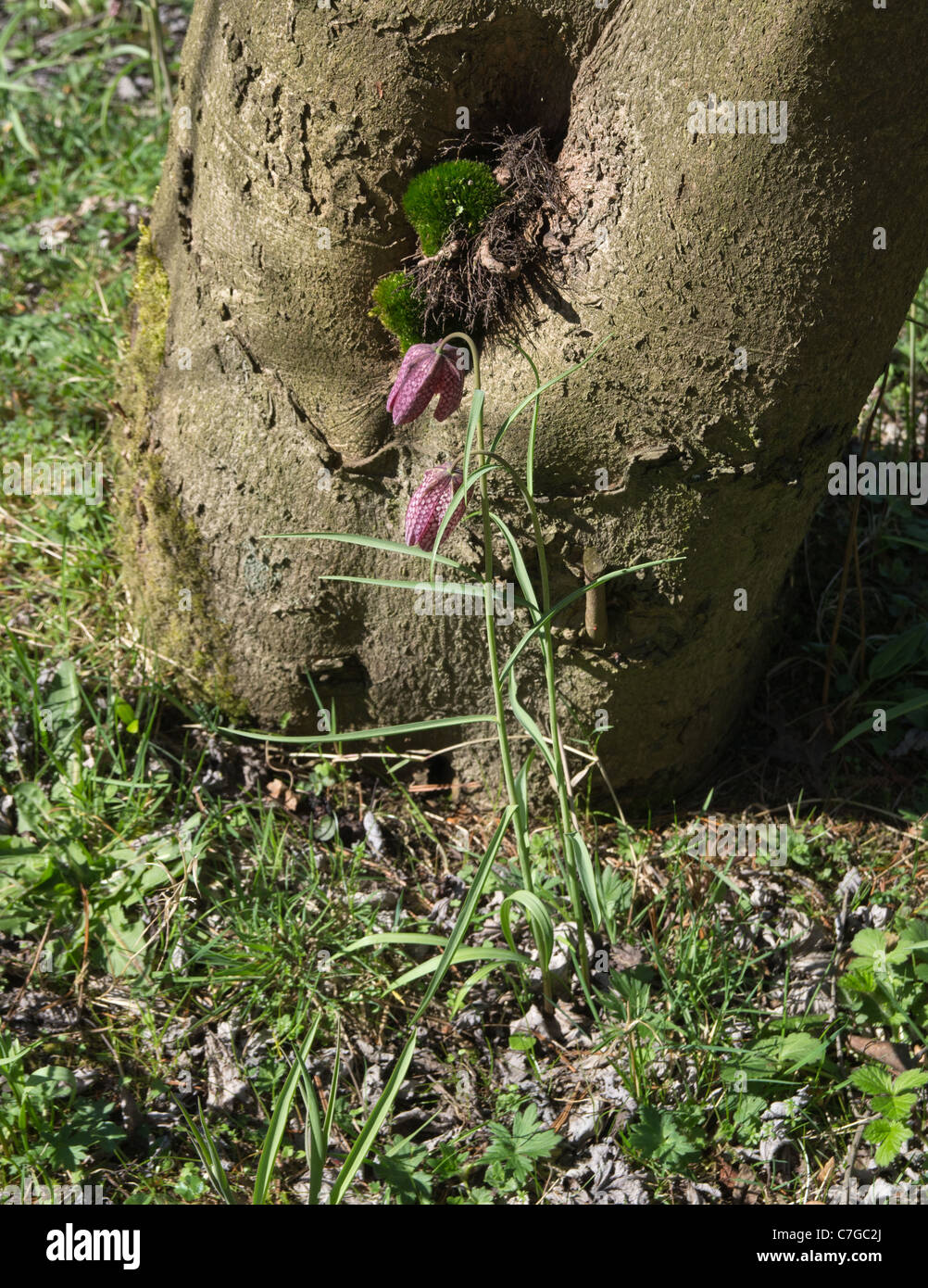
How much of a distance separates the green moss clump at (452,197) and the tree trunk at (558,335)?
49 mm

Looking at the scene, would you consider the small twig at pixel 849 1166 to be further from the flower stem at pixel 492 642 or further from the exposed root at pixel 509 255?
the exposed root at pixel 509 255

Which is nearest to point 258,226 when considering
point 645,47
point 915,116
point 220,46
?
point 220,46

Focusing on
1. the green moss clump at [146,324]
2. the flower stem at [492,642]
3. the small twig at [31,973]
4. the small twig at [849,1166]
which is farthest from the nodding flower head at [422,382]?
the small twig at [849,1166]

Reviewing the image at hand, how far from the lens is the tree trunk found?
1684 millimetres

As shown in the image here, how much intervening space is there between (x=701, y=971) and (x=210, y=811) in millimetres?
1079

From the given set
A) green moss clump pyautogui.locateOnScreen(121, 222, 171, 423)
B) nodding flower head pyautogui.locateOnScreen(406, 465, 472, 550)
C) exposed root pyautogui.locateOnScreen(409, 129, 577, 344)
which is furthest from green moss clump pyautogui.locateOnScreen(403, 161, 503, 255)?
green moss clump pyautogui.locateOnScreen(121, 222, 171, 423)

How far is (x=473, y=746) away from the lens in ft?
7.88

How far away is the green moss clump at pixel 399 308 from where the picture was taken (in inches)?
77.6

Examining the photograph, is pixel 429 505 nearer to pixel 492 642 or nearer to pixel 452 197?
pixel 492 642

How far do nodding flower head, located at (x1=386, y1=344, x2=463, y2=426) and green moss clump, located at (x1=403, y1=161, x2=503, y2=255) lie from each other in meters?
0.35

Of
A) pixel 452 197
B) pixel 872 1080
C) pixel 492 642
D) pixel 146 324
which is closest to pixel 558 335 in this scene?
pixel 452 197

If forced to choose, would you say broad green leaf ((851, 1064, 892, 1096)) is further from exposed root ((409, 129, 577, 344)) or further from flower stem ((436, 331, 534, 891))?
exposed root ((409, 129, 577, 344))

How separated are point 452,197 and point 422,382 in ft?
1.49

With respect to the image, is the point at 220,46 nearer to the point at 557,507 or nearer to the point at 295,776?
the point at 557,507
